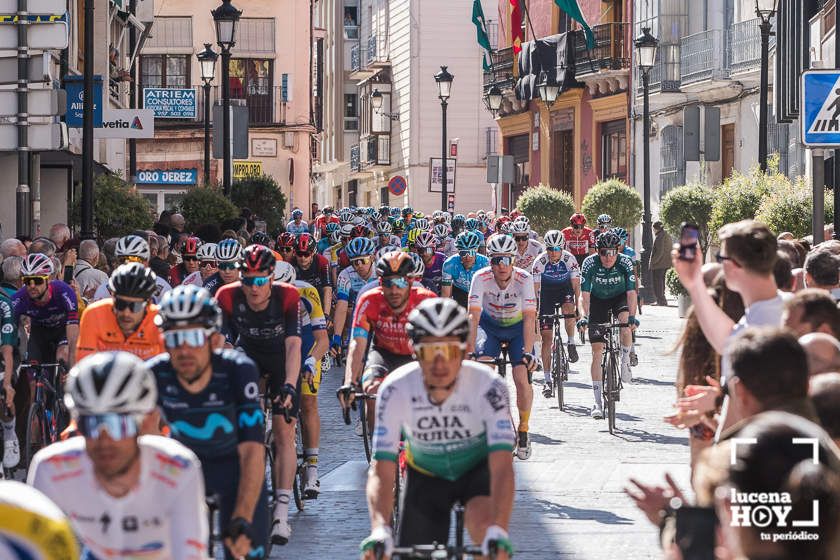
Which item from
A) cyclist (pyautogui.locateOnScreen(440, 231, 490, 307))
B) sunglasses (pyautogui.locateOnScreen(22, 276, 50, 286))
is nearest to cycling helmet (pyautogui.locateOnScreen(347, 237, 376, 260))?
cyclist (pyautogui.locateOnScreen(440, 231, 490, 307))

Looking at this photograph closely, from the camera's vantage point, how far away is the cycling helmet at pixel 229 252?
1279cm

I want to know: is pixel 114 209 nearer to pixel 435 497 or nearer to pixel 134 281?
pixel 134 281

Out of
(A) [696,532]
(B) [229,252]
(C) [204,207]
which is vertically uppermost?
(C) [204,207]

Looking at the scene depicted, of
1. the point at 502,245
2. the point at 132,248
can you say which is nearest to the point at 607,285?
the point at 502,245

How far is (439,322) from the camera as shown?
698 cm

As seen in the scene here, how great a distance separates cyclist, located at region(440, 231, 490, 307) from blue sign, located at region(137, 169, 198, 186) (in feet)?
98.8

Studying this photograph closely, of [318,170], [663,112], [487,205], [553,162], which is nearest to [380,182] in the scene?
[487,205]

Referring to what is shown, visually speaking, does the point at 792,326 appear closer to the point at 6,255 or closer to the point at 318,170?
the point at 6,255

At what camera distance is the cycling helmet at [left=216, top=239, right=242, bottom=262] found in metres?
12.8

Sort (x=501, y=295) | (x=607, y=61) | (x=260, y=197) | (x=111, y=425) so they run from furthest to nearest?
(x=607, y=61) → (x=260, y=197) → (x=501, y=295) → (x=111, y=425)

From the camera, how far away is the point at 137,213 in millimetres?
23438

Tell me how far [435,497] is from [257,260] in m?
3.82

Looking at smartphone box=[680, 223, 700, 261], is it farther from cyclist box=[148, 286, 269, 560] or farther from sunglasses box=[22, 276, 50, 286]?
sunglasses box=[22, 276, 50, 286]

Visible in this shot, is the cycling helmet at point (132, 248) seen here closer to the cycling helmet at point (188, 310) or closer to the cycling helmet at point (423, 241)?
the cycling helmet at point (188, 310)
